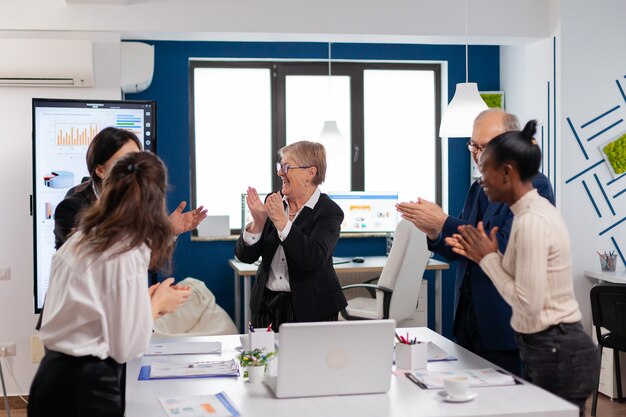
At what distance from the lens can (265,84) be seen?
654cm

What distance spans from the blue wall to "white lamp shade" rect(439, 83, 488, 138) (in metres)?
2.01

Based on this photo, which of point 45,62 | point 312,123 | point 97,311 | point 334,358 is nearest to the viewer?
point 97,311

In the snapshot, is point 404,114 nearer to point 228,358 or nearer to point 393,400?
point 228,358

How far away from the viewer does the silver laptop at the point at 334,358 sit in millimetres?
2246

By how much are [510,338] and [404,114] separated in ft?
13.8

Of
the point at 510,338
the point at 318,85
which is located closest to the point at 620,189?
the point at 318,85

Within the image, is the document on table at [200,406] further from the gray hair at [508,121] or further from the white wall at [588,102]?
the white wall at [588,102]

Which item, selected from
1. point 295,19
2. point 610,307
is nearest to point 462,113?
point 295,19

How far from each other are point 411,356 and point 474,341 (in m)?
0.35

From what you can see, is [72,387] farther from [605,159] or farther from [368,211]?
[368,211]

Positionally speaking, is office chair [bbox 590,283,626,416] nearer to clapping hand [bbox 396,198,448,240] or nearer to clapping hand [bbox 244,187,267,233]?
clapping hand [bbox 396,198,448,240]

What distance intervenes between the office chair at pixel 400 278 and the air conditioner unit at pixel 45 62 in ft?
7.09

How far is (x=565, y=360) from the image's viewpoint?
7.39ft

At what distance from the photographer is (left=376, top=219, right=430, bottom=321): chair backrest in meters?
5.14
